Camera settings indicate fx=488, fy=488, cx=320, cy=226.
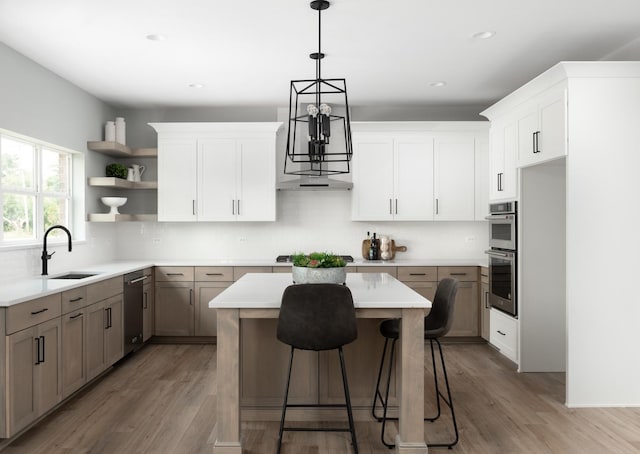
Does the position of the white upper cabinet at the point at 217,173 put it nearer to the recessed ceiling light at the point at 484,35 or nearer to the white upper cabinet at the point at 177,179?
the white upper cabinet at the point at 177,179

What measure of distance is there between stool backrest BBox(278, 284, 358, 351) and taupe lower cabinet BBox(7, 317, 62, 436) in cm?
165

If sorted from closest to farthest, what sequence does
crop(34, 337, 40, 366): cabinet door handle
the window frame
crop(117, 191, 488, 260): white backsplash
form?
crop(34, 337, 40, 366): cabinet door handle, the window frame, crop(117, 191, 488, 260): white backsplash

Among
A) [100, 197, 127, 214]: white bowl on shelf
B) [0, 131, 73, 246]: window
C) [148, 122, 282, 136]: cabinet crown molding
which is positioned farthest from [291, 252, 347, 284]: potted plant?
[100, 197, 127, 214]: white bowl on shelf

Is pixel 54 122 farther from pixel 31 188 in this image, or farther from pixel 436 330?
pixel 436 330

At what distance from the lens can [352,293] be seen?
3.09 meters

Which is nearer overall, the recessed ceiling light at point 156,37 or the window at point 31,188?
the recessed ceiling light at point 156,37

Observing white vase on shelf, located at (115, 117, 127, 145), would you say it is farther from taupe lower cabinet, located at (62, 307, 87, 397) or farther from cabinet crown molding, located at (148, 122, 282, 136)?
taupe lower cabinet, located at (62, 307, 87, 397)

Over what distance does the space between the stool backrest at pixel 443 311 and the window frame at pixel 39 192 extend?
3.22m

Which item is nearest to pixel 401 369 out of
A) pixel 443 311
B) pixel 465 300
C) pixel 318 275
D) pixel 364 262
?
pixel 443 311

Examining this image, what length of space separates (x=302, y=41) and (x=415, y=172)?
234 cm

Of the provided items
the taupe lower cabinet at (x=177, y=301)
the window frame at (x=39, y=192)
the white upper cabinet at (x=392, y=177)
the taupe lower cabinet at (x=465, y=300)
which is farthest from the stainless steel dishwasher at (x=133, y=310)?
the taupe lower cabinet at (x=465, y=300)

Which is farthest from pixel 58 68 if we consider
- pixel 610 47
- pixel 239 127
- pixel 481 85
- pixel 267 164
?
pixel 610 47

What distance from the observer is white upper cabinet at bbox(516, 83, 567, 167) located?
3637 millimetres

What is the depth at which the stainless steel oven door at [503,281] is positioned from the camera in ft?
14.6
